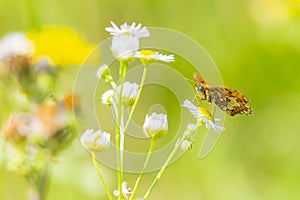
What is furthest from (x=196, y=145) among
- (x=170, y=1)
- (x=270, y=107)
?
(x=170, y=1)

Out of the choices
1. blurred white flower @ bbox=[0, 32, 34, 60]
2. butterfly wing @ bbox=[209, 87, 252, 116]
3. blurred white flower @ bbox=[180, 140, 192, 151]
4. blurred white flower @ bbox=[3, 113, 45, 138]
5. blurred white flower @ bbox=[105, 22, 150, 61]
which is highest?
blurred white flower @ bbox=[0, 32, 34, 60]

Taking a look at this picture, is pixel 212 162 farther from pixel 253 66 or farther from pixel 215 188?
pixel 253 66

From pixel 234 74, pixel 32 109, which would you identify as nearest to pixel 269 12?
pixel 234 74

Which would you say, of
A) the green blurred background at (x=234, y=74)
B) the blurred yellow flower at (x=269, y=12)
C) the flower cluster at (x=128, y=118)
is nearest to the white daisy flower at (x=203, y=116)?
the flower cluster at (x=128, y=118)

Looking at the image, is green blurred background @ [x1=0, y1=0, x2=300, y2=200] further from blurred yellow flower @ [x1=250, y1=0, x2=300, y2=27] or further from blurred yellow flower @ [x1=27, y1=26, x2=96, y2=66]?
blurred yellow flower @ [x1=27, y1=26, x2=96, y2=66]

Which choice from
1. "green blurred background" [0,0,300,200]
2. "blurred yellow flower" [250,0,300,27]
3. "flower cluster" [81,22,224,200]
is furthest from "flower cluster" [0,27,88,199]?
"blurred yellow flower" [250,0,300,27]
